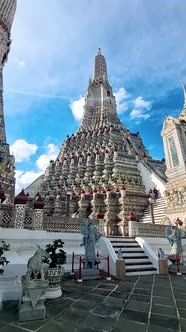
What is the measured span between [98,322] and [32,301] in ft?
4.73

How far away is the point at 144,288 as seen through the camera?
20.6 ft

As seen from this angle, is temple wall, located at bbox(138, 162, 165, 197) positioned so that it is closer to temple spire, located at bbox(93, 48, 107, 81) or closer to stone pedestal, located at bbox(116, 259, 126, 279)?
stone pedestal, located at bbox(116, 259, 126, 279)

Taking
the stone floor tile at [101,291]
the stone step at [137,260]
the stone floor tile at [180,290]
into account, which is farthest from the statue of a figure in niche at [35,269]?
the stone step at [137,260]

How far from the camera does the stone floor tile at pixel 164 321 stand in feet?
11.8

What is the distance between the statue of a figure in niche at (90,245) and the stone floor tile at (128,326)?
4516 mm

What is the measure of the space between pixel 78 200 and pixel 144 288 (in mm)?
17814

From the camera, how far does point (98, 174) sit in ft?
94.5

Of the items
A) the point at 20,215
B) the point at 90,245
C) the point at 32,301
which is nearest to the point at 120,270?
the point at 90,245

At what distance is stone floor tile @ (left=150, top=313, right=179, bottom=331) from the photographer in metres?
3.61

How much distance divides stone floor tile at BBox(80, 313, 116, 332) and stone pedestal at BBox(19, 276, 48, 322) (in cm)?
92

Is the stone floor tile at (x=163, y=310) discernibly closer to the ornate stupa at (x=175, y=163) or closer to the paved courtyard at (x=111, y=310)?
the paved courtyard at (x=111, y=310)

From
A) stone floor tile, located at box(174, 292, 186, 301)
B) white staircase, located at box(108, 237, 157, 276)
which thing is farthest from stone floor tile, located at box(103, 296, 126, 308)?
white staircase, located at box(108, 237, 157, 276)

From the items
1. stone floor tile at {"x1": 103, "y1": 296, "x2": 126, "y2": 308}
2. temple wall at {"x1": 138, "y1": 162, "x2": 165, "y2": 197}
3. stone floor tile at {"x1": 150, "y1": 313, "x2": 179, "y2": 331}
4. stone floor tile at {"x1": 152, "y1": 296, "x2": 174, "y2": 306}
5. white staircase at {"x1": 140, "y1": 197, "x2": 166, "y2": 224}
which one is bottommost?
stone floor tile at {"x1": 150, "y1": 313, "x2": 179, "y2": 331}

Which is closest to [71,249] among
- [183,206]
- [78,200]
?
[183,206]
